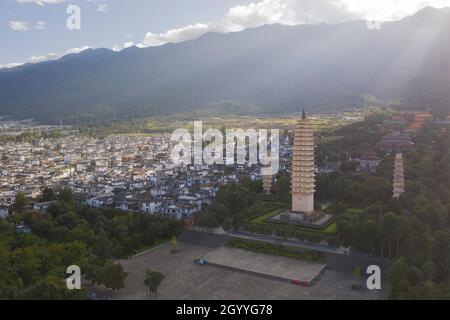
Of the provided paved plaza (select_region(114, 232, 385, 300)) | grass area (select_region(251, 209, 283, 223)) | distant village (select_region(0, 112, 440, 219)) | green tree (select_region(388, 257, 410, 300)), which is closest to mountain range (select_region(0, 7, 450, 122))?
distant village (select_region(0, 112, 440, 219))

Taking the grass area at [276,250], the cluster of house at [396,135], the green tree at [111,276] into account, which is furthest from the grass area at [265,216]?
the cluster of house at [396,135]

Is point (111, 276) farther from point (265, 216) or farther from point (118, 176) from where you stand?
point (118, 176)

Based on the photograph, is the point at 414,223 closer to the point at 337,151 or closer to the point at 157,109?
the point at 337,151

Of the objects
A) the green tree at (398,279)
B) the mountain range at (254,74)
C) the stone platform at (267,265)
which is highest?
the mountain range at (254,74)

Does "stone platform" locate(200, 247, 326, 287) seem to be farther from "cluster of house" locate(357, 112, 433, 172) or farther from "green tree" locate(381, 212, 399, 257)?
"cluster of house" locate(357, 112, 433, 172)

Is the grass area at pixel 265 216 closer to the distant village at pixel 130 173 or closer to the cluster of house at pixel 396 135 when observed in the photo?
the distant village at pixel 130 173

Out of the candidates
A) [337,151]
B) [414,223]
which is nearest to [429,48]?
[337,151]

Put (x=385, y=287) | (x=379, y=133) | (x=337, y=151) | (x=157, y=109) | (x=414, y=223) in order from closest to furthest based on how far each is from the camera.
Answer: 1. (x=385, y=287)
2. (x=414, y=223)
3. (x=337, y=151)
4. (x=379, y=133)
5. (x=157, y=109)
